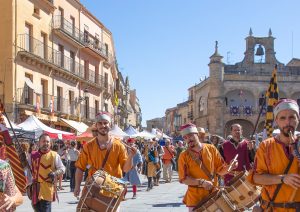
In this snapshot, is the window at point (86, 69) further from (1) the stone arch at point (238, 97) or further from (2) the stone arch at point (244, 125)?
(1) the stone arch at point (238, 97)

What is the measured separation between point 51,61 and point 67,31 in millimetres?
3692

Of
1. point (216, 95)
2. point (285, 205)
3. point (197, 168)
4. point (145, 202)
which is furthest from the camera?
point (216, 95)

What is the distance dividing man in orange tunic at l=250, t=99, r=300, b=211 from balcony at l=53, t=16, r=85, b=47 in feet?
99.8

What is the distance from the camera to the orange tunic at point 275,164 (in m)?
4.59

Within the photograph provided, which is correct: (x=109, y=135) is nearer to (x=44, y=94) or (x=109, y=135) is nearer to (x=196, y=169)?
(x=196, y=169)

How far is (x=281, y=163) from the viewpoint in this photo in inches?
182

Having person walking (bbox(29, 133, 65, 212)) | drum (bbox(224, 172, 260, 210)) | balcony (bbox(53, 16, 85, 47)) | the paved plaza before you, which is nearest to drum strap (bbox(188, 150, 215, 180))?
drum (bbox(224, 172, 260, 210))

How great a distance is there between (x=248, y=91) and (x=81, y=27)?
105 ft

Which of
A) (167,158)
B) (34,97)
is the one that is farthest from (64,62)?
(167,158)

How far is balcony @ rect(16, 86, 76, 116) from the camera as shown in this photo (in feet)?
95.1

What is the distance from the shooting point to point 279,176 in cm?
450

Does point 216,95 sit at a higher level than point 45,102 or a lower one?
higher

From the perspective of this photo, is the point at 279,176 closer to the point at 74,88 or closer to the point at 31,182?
the point at 31,182

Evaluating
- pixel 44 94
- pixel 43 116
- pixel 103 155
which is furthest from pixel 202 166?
pixel 44 94
